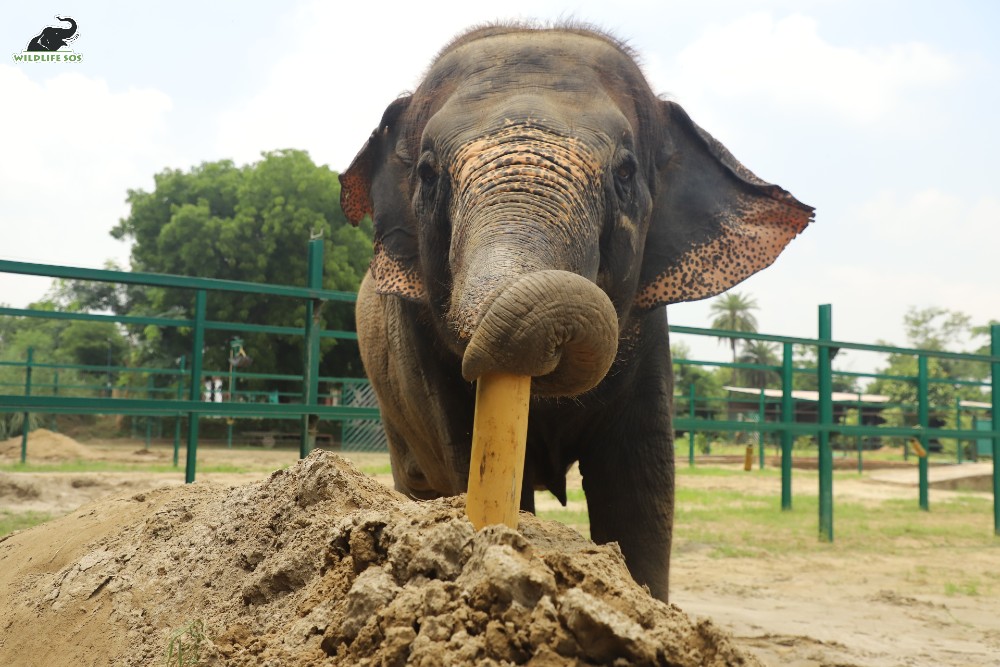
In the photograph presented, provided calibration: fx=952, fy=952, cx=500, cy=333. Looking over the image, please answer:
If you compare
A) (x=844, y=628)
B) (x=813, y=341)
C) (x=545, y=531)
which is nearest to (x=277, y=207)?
(x=813, y=341)

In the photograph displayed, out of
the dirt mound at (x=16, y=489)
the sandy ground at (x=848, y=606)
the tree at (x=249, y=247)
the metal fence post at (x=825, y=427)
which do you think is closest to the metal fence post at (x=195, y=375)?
the dirt mound at (x=16, y=489)

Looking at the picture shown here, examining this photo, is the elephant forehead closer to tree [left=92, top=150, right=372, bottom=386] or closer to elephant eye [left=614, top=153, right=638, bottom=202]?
elephant eye [left=614, top=153, right=638, bottom=202]

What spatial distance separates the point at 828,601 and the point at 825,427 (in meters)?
3.93

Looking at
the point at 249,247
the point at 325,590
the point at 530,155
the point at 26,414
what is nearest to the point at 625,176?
the point at 530,155

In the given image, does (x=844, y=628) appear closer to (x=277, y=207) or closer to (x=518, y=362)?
(x=518, y=362)

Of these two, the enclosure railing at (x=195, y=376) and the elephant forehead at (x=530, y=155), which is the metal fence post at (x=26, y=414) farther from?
the elephant forehead at (x=530, y=155)

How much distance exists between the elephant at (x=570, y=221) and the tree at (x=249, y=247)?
75.3 feet

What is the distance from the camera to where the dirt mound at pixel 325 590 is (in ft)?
6.50

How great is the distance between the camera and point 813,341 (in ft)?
34.2

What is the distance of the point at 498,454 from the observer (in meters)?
2.54

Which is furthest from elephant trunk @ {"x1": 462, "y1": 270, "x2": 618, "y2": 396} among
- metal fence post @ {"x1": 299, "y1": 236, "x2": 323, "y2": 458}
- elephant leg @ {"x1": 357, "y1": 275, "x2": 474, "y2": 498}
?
metal fence post @ {"x1": 299, "y1": 236, "x2": 323, "y2": 458}

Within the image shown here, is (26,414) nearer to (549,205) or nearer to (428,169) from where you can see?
(428,169)

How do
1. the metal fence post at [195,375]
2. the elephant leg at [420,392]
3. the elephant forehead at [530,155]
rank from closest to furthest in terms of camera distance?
the elephant forehead at [530,155]
the elephant leg at [420,392]
the metal fence post at [195,375]

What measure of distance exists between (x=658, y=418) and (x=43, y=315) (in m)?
4.79
